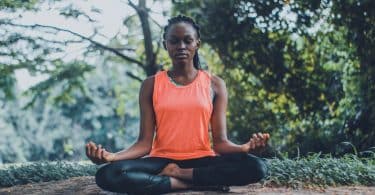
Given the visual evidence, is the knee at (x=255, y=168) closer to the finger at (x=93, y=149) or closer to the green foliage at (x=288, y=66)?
the finger at (x=93, y=149)

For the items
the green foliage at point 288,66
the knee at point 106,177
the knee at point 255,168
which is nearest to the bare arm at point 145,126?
the knee at point 106,177

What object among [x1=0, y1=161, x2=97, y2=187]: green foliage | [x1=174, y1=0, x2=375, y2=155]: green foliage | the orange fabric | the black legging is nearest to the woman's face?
the orange fabric

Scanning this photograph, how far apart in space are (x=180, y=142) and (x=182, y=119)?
0.18 m

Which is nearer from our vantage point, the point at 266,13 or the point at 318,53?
the point at 266,13

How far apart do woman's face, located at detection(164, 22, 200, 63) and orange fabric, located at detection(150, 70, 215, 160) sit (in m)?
0.22

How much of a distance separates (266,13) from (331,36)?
4.42 feet

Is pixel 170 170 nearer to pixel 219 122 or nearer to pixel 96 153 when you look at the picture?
pixel 219 122

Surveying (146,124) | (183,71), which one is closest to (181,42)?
(183,71)

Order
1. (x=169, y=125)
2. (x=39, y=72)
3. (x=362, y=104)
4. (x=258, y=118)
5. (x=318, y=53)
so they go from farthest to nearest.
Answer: (x=258, y=118)
(x=318, y=53)
(x=39, y=72)
(x=362, y=104)
(x=169, y=125)

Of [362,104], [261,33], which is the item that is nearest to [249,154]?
[362,104]

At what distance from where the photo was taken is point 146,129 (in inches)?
155

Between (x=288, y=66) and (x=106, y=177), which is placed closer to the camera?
(x=106, y=177)

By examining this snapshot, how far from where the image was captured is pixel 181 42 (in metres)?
3.86

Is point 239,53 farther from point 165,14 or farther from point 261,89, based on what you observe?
point 165,14
